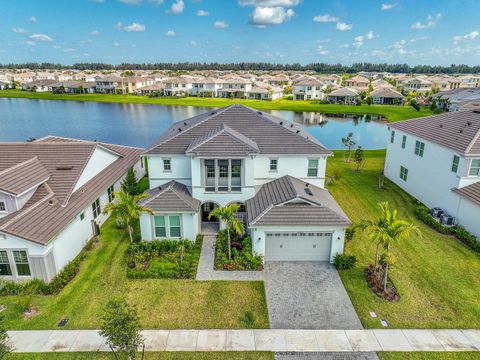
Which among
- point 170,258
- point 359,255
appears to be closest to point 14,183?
point 170,258

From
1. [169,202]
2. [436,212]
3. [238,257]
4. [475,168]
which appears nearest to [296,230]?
[238,257]

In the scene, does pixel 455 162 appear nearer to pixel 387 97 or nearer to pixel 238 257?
pixel 238 257

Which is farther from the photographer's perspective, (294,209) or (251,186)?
(251,186)

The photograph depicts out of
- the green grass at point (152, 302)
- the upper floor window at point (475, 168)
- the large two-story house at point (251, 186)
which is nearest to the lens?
the green grass at point (152, 302)

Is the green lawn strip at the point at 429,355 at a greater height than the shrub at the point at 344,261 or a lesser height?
lesser

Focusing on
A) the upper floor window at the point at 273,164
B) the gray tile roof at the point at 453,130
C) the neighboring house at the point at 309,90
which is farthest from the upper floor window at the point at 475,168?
the neighboring house at the point at 309,90

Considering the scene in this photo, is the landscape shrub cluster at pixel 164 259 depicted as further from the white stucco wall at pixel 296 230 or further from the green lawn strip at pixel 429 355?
the green lawn strip at pixel 429 355
